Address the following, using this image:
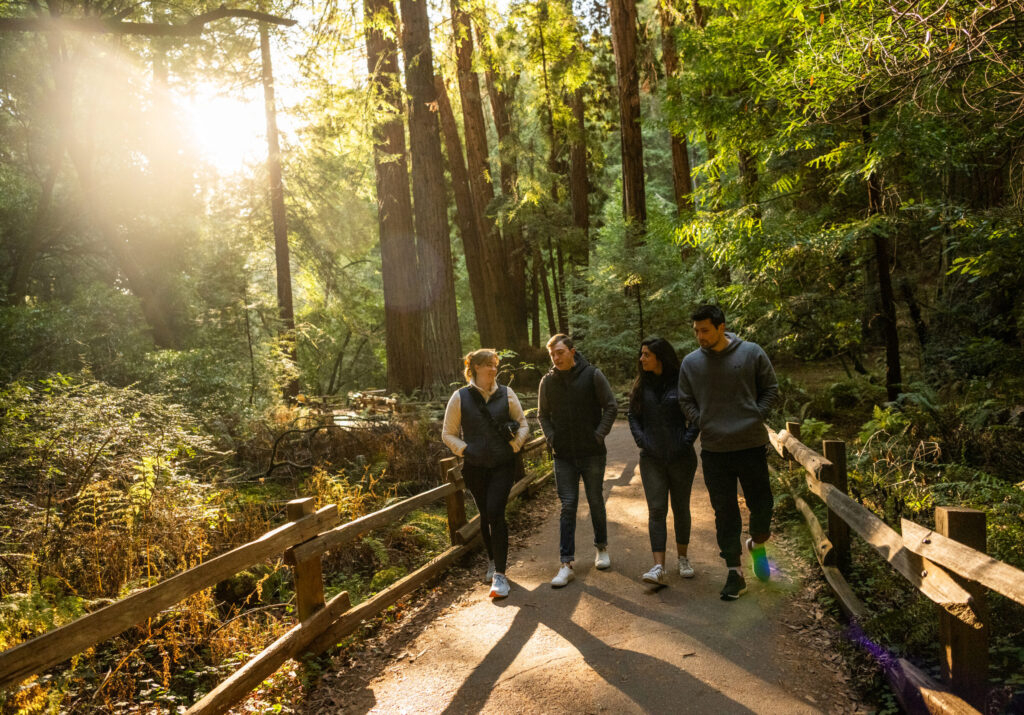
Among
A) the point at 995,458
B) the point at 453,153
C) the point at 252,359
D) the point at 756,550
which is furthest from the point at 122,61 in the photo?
the point at 995,458

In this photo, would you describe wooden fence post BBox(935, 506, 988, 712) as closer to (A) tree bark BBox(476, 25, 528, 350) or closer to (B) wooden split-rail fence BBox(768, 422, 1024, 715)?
(B) wooden split-rail fence BBox(768, 422, 1024, 715)

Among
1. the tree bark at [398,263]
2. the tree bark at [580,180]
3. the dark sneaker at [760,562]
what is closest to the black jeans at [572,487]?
the dark sneaker at [760,562]

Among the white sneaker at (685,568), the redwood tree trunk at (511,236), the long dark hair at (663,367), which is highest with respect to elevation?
the redwood tree trunk at (511,236)

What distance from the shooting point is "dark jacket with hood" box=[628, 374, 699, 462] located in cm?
545

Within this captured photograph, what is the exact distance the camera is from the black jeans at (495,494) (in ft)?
19.0

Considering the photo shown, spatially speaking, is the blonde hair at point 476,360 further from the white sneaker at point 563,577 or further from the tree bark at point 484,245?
the tree bark at point 484,245

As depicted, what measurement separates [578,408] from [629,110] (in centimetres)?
1430

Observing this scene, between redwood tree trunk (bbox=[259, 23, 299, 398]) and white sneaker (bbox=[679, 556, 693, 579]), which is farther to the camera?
redwood tree trunk (bbox=[259, 23, 299, 398])

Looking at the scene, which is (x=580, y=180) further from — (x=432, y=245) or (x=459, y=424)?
(x=459, y=424)

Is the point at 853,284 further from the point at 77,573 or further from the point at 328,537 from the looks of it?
the point at 77,573

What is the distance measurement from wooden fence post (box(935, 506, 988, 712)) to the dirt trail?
2.58ft

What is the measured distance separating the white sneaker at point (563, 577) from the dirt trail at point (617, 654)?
0.07 metres

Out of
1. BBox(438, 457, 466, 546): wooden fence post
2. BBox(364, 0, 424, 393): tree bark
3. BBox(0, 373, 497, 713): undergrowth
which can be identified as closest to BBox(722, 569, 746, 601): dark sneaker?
BBox(438, 457, 466, 546): wooden fence post

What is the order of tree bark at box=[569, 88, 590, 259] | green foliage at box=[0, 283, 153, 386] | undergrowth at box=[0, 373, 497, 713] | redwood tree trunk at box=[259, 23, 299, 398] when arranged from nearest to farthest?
undergrowth at box=[0, 373, 497, 713] → green foliage at box=[0, 283, 153, 386] → redwood tree trunk at box=[259, 23, 299, 398] → tree bark at box=[569, 88, 590, 259]
